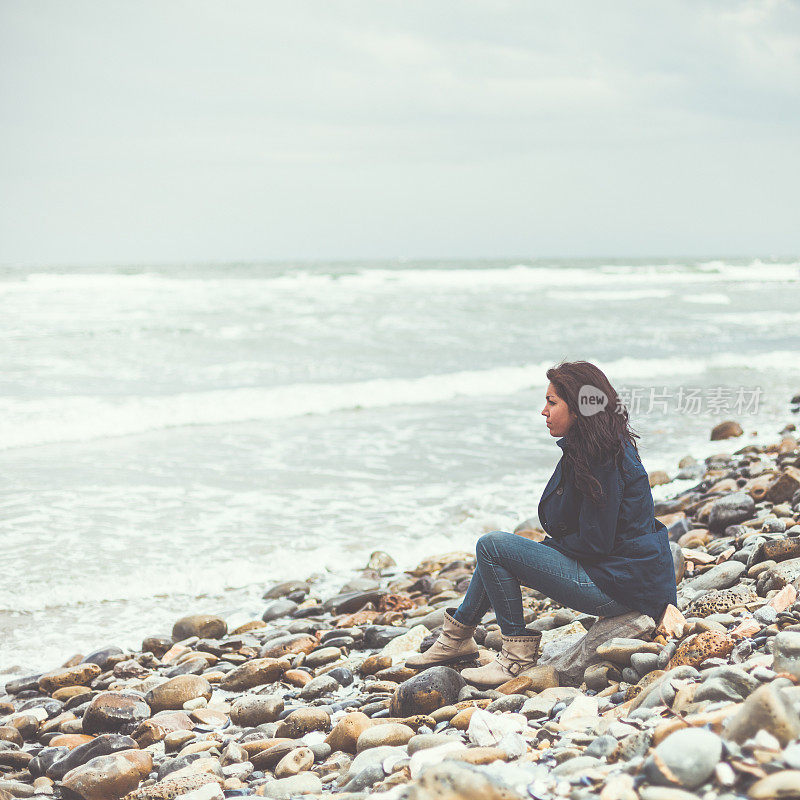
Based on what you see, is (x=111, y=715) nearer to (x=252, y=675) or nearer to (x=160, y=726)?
(x=160, y=726)

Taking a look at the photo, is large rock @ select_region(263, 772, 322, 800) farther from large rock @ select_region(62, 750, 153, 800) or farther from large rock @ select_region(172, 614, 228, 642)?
large rock @ select_region(172, 614, 228, 642)

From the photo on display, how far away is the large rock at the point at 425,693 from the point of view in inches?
145

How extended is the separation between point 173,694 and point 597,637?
2299 millimetres

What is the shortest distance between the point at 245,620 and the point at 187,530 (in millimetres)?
1740

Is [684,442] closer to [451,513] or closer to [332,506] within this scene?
[451,513]

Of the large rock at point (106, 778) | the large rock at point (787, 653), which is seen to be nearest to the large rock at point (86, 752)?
the large rock at point (106, 778)

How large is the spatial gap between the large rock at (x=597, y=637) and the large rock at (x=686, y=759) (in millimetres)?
1309

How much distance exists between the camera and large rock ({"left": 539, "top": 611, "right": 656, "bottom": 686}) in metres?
3.68

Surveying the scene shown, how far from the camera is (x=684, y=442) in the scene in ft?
33.4

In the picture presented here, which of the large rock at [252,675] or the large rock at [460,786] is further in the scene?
the large rock at [252,675]

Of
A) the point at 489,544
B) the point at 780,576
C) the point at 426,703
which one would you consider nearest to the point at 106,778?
the point at 426,703

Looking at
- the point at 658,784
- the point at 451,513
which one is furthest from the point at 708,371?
the point at 658,784

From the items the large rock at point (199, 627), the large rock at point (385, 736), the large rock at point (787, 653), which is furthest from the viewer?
the large rock at point (199, 627)

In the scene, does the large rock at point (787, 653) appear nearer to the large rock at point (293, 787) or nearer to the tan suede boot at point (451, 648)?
the tan suede boot at point (451, 648)
